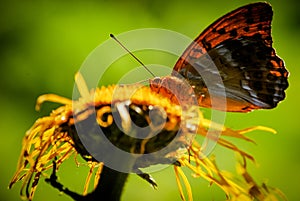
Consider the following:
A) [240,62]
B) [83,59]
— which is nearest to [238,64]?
[240,62]

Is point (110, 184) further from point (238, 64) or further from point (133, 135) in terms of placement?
point (238, 64)

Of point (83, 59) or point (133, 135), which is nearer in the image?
point (133, 135)

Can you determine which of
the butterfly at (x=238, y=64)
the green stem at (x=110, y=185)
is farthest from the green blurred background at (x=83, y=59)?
the green stem at (x=110, y=185)

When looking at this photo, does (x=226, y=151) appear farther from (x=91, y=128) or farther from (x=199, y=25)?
(x=91, y=128)

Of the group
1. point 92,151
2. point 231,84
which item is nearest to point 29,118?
point 231,84

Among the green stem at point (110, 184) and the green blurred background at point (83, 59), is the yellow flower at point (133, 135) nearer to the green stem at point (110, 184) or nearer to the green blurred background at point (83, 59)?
the green stem at point (110, 184)

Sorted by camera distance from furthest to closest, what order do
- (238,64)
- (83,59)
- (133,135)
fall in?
(83,59) → (238,64) → (133,135)

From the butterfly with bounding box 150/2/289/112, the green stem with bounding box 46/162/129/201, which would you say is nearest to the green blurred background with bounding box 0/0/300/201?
the butterfly with bounding box 150/2/289/112
